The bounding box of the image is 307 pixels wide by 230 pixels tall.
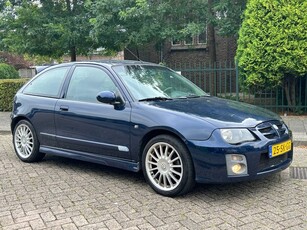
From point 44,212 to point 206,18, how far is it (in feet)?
32.5

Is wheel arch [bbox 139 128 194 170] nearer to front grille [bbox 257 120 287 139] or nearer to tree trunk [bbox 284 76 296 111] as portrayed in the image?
front grille [bbox 257 120 287 139]

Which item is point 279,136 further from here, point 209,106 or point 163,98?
point 163,98

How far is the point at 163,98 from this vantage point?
4980 millimetres

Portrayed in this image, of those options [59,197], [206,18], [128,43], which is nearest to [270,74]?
[206,18]

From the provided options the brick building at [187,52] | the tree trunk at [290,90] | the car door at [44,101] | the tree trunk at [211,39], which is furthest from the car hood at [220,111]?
the brick building at [187,52]

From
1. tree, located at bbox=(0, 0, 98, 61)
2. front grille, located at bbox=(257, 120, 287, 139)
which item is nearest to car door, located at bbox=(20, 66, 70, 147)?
front grille, located at bbox=(257, 120, 287, 139)

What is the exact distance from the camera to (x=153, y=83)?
525cm

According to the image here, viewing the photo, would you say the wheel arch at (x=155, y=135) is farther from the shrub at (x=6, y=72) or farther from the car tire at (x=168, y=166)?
the shrub at (x=6, y=72)

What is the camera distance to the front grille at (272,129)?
4.33m

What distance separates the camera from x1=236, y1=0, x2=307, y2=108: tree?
30.9 ft

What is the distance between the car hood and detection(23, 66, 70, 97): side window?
183 cm

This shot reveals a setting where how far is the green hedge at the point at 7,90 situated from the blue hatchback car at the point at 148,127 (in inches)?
285

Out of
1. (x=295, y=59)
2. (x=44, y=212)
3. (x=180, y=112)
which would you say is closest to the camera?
(x=44, y=212)

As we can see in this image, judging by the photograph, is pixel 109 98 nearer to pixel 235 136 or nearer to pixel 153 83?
pixel 153 83
